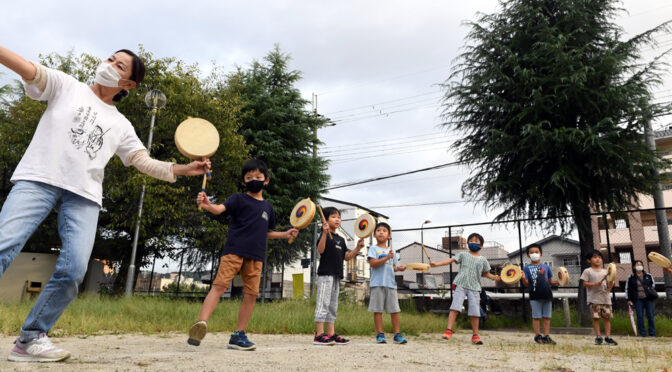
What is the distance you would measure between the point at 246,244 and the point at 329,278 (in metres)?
1.57

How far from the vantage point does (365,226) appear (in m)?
6.66

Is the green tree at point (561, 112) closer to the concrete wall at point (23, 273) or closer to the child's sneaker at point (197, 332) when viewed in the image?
the child's sneaker at point (197, 332)

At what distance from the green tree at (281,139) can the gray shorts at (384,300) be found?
1029 cm

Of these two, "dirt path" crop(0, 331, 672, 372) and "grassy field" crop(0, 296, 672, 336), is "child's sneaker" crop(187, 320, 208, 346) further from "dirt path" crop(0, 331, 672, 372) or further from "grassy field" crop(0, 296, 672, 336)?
"grassy field" crop(0, 296, 672, 336)

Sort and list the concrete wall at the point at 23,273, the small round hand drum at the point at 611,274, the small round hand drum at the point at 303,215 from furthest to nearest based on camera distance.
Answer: the concrete wall at the point at 23,273 → the small round hand drum at the point at 611,274 → the small round hand drum at the point at 303,215

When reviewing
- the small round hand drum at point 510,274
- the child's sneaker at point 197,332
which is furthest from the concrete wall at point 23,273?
the small round hand drum at point 510,274

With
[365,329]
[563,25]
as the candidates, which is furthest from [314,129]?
[365,329]

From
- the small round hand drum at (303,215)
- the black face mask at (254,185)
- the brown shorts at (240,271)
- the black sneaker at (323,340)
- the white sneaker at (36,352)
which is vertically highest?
the black face mask at (254,185)

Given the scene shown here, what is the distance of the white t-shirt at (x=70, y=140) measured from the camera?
2.90 metres

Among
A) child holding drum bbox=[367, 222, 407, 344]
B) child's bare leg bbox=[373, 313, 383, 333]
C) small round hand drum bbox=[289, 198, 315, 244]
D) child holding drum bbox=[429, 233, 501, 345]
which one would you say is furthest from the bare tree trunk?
small round hand drum bbox=[289, 198, 315, 244]

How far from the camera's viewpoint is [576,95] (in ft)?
36.0

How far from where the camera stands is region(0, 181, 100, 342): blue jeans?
110 inches

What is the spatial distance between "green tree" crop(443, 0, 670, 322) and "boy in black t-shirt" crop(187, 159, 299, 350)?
8400 millimetres

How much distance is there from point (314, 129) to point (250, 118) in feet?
9.69
